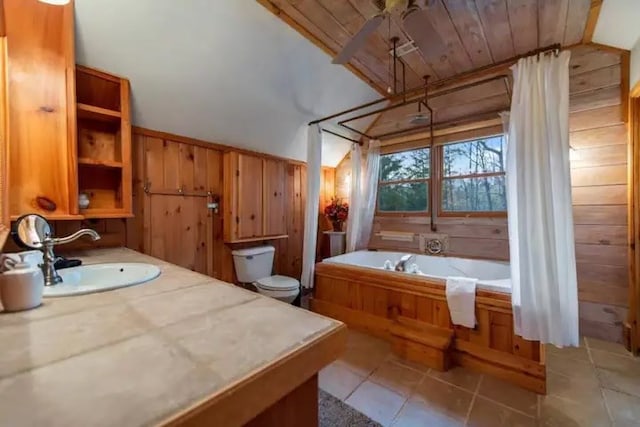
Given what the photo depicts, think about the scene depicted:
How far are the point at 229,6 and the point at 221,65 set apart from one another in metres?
0.42

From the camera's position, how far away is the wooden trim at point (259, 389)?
0.37 m

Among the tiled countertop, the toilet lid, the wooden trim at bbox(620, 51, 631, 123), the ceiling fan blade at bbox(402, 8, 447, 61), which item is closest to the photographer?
the tiled countertop

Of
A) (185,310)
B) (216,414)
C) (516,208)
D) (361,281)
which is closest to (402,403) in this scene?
(361,281)

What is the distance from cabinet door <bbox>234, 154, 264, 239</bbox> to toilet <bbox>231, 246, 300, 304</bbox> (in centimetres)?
19

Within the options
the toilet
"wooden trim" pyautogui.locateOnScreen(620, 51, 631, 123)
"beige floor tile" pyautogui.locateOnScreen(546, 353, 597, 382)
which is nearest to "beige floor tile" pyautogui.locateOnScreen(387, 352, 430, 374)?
"beige floor tile" pyautogui.locateOnScreen(546, 353, 597, 382)

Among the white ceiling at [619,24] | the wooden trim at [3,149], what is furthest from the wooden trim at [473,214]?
the wooden trim at [3,149]

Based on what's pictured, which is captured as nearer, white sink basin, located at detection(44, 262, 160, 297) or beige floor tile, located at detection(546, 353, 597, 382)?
white sink basin, located at detection(44, 262, 160, 297)

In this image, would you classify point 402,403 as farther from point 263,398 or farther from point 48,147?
point 48,147

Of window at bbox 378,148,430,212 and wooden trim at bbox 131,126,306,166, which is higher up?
wooden trim at bbox 131,126,306,166

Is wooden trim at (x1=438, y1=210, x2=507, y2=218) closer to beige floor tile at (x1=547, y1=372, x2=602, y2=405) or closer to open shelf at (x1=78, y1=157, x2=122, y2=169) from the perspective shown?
beige floor tile at (x1=547, y1=372, x2=602, y2=405)

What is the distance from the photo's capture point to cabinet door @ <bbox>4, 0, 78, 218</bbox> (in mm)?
1351

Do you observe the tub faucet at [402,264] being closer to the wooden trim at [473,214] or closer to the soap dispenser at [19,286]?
the wooden trim at [473,214]

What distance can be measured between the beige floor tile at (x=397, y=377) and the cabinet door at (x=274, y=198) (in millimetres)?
1783

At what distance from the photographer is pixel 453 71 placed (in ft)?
9.32
